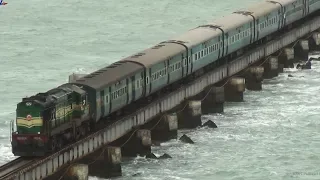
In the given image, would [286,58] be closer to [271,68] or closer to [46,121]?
[271,68]

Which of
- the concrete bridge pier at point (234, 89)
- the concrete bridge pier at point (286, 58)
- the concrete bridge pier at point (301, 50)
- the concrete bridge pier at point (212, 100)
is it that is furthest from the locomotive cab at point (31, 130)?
the concrete bridge pier at point (301, 50)

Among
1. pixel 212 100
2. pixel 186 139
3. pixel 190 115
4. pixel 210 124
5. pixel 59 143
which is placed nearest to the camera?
pixel 59 143

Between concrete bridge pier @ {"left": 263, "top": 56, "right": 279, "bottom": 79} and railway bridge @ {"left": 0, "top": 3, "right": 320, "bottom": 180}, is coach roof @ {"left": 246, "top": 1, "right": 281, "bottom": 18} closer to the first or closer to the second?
railway bridge @ {"left": 0, "top": 3, "right": 320, "bottom": 180}

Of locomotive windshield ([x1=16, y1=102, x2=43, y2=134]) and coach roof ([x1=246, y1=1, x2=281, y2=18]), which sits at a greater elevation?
coach roof ([x1=246, y1=1, x2=281, y2=18])

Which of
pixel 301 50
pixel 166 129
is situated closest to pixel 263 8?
pixel 301 50

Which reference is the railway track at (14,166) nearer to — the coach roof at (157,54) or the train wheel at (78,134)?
the train wheel at (78,134)

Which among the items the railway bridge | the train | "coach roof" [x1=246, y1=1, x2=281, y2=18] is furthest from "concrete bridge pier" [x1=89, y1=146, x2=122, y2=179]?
"coach roof" [x1=246, y1=1, x2=281, y2=18]
